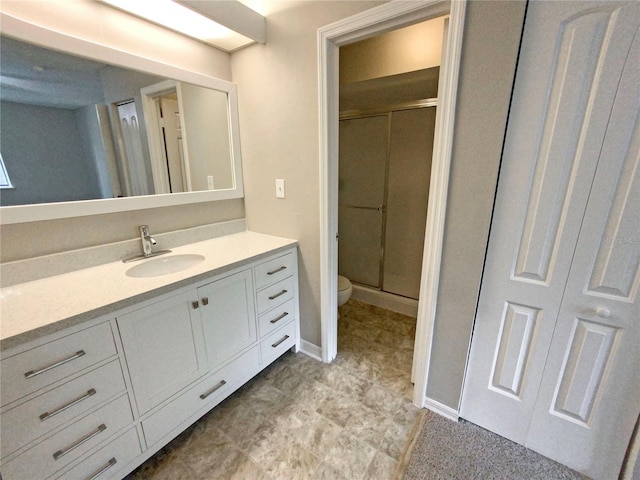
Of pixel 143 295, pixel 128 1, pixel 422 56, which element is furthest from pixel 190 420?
pixel 422 56

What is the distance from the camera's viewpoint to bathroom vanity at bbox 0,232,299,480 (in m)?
0.87

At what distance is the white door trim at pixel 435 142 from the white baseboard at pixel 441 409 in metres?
0.03

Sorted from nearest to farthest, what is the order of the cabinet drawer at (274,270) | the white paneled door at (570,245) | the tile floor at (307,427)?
the white paneled door at (570,245)
the tile floor at (307,427)
the cabinet drawer at (274,270)

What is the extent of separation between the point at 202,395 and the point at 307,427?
0.58 m

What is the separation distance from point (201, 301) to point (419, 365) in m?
1.21

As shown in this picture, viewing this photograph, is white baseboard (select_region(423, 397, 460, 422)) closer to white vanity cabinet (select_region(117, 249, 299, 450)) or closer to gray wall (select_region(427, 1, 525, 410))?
gray wall (select_region(427, 1, 525, 410))

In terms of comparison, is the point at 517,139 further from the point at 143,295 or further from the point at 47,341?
the point at 47,341

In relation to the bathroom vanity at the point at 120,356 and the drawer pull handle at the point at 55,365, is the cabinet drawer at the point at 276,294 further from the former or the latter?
the drawer pull handle at the point at 55,365

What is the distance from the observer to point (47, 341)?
0.88 meters

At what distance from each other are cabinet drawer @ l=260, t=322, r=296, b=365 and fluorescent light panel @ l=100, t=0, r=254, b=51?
1.86 meters

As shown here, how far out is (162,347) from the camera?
1.19 metres

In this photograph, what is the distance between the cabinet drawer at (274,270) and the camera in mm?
1603

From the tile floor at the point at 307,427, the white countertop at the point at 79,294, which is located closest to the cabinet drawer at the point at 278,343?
the tile floor at the point at 307,427

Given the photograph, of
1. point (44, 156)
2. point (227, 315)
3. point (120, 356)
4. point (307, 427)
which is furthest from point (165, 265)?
point (307, 427)
